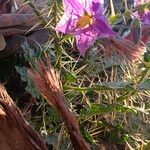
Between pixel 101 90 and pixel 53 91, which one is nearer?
pixel 53 91

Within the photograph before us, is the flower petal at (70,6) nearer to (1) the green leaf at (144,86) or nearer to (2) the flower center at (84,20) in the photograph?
(2) the flower center at (84,20)

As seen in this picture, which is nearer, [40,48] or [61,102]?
[61,102]

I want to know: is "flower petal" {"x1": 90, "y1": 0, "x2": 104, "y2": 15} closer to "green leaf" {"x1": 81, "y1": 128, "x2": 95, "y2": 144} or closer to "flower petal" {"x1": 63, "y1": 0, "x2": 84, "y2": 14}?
"flower petal" {"x1": 63, "y1": 0, "x2": 84, "y2": 14}

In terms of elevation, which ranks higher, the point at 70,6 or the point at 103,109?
the point at 70,6

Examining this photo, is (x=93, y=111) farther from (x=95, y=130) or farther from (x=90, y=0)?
(x=90, y=0)

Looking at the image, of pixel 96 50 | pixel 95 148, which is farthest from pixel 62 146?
pixel 96 50

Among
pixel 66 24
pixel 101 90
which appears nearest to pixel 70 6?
pixel 66 24

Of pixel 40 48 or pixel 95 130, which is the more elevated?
pixel 40 48

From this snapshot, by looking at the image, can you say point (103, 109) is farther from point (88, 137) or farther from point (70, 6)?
point (70, 6)
